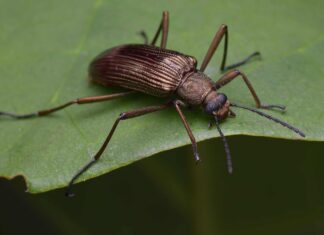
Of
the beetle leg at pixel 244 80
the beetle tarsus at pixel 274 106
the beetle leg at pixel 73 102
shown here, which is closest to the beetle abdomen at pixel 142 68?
the beetle leg at pixel 73 102

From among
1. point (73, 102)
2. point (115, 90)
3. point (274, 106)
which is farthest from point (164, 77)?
point (274, 106)

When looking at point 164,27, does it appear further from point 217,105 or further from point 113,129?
point 113,129

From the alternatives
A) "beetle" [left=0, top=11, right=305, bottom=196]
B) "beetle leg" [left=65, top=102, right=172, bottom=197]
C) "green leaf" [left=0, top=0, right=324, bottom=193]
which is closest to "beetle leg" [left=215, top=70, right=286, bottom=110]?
"beetle" [left=0, top=11, right=305, bottom=196]

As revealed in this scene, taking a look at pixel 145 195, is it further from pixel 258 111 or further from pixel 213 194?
pixel 258 111

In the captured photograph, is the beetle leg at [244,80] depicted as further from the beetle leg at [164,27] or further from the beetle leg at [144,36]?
the beetle leg at [144,36]

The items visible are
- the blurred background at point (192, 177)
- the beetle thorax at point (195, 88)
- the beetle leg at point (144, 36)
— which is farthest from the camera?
the beetle leg at point (144, 36)
